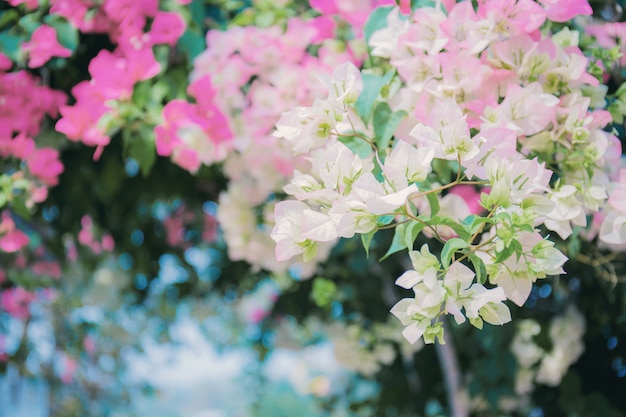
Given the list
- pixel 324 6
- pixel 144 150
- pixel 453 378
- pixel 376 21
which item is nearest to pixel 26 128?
pixel 144 150

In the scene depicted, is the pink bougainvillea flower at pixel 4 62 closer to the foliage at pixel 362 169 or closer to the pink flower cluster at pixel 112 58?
the foliage at pixel 362 169

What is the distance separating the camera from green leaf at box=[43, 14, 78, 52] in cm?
129

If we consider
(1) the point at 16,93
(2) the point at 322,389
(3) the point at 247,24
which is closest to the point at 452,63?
(3) the point at 247,24

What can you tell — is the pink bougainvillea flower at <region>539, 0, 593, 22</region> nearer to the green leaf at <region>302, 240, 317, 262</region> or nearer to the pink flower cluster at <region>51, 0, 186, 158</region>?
the green leaf at <region>302, 240, 317, 262</region>

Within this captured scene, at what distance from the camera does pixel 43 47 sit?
4.15 ft

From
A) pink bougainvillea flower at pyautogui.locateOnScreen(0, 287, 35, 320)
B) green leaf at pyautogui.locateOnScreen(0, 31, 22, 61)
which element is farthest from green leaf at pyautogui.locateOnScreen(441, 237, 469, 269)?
pink bougainvillea flower at pyautogui.locateOnScreen(0, 287, 35, 320)

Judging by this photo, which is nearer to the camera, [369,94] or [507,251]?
[507,251]

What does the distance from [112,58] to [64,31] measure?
0.33 ft

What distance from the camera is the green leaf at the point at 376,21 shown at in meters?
1.01

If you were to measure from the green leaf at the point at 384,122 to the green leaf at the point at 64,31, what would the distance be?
2.01 ft

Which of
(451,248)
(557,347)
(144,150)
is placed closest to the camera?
(451,248)

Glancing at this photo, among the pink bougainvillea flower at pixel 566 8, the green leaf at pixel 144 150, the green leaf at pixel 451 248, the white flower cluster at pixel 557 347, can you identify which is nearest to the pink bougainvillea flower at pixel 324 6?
the green leaf at pixel 144 150

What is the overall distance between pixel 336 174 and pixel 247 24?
0.82 meters

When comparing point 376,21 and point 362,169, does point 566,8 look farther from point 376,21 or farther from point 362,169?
point 362,169
